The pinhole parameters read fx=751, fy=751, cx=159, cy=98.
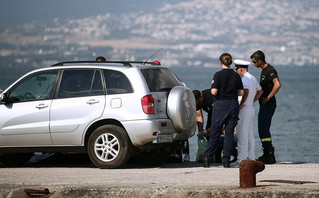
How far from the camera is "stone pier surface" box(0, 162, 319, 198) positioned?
7.91m

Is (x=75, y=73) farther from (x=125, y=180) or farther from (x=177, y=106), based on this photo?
(x=125, y=180)

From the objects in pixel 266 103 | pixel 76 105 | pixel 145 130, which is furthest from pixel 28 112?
pixel 266 103

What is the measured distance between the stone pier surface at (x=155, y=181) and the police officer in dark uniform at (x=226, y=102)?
415 mm

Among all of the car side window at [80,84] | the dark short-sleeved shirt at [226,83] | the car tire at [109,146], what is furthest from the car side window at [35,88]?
the dark short-sleeved shirt at [226,83]

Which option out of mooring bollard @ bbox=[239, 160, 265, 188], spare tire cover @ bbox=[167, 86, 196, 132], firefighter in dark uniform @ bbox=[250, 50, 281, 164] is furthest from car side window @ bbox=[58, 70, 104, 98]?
mooring bollard @ bbox=[239, 160, 265, 188]

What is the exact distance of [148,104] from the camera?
33.9 ft

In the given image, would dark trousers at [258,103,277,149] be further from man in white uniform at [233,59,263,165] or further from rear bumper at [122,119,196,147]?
rear bumper at [122,119,196,147]

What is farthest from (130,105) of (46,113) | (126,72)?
(46,113)

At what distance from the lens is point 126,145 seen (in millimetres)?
10375

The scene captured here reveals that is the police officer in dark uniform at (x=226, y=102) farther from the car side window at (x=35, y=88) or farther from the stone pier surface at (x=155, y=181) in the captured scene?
the car side window at (x=35, y=88)

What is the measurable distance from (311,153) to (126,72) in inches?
769

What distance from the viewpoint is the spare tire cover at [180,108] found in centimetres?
1053

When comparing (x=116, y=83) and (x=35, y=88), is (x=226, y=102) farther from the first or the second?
(x=35, y=88)

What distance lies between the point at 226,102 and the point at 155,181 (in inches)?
86.4
